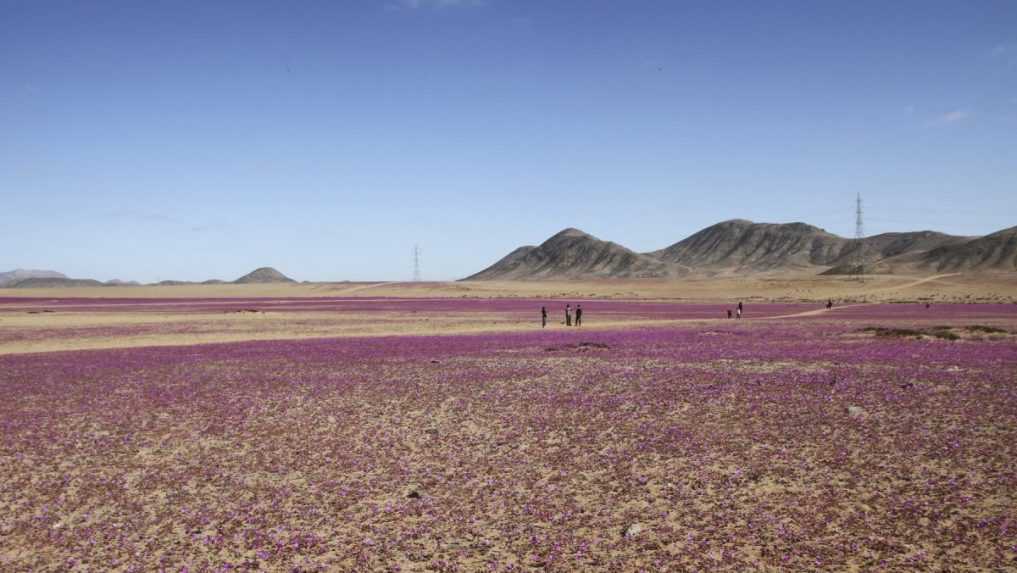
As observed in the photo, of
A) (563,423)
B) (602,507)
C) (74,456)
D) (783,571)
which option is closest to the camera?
(783,571)

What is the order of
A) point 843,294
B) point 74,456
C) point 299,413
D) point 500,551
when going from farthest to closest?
point 843,294, point 299,413, point 74,456, point 500,551

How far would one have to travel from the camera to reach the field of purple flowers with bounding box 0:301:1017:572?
908 centimetres

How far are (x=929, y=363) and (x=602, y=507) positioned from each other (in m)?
20.9

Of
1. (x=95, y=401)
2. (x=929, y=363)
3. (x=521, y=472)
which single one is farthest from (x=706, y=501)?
(x=929, y=363)

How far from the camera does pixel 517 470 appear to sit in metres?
12.8

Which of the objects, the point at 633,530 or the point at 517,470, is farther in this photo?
the point at 517,470

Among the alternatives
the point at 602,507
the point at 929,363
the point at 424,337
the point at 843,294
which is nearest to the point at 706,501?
the point at 602,507

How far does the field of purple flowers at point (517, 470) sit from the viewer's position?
9078 mm

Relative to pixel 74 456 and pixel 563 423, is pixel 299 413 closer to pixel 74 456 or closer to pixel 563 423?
pixel 74 456

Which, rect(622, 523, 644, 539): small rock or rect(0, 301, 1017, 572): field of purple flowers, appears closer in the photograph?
rect(0, 301, 1017, 572): field of purple flowers

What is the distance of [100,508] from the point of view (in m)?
10.9

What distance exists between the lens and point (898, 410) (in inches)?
679

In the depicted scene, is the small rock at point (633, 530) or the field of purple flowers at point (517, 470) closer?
the field of purple flowers at point (517, 470)

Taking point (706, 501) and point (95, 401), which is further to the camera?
point (95, 401)
